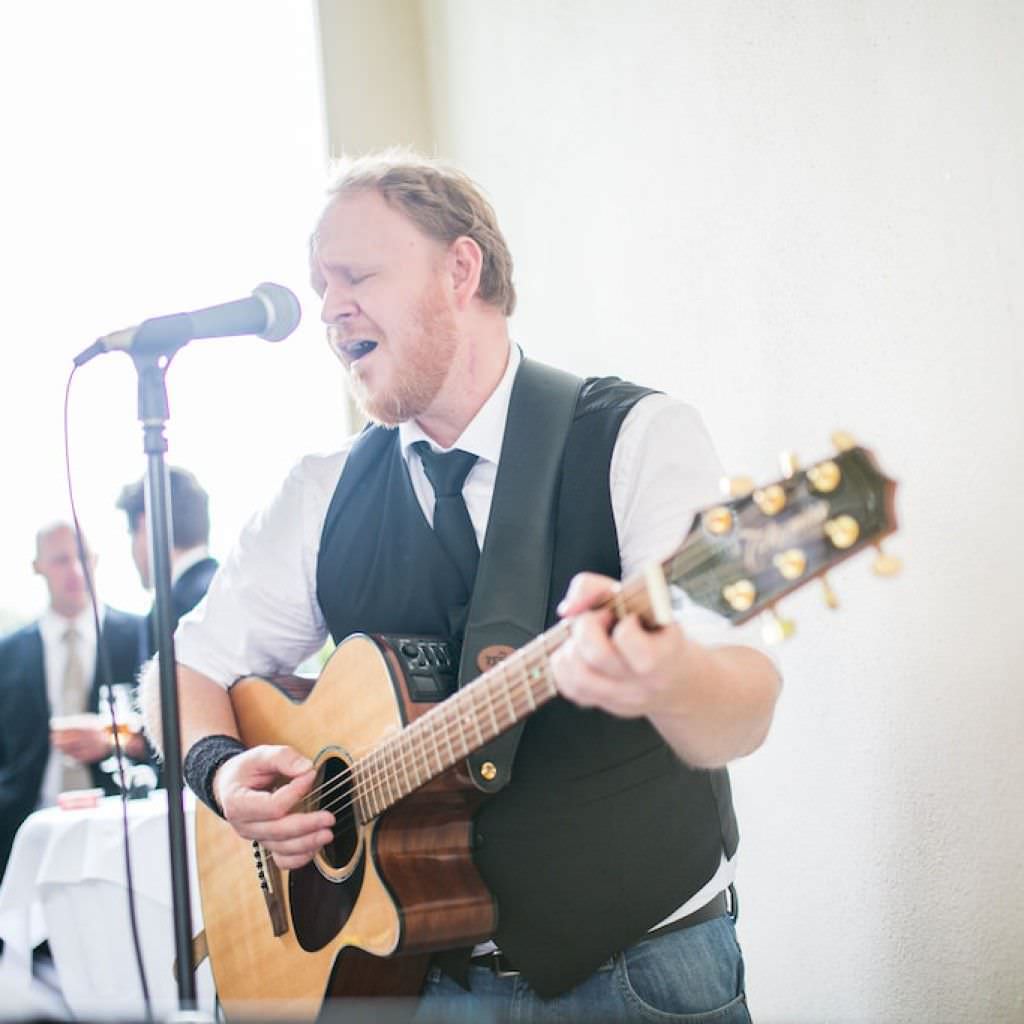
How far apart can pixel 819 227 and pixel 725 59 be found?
0.45 m

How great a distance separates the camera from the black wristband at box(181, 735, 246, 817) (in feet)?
5.93

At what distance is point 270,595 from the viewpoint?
6.27 feet

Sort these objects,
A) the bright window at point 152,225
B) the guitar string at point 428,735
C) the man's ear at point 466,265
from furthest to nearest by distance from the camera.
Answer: the bright window at point 152,225 < the man's ear at point 466,265 < the guitar string at point 428,735

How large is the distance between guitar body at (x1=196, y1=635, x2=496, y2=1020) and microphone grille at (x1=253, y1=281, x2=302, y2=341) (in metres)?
0.41

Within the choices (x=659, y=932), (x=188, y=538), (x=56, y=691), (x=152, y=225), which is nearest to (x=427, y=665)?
(x=659, y=932)

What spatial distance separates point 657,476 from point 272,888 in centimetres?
83

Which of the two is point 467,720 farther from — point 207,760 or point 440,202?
point 440,202

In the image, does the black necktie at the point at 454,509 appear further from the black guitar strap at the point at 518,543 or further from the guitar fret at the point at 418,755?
the guitar fret at the point at 418,755

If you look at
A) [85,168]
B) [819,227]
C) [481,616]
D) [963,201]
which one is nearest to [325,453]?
[481,616]

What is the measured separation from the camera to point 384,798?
1491 mm

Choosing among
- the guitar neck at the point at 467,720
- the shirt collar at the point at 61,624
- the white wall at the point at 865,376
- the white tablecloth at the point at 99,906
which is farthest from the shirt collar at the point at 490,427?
the shirt collar at the point at 61,624

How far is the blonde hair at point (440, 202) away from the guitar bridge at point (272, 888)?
0.91 meters

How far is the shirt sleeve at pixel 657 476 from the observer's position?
4.82 feet

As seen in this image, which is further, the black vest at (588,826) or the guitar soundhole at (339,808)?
the guitar soundhole at (339,808)
